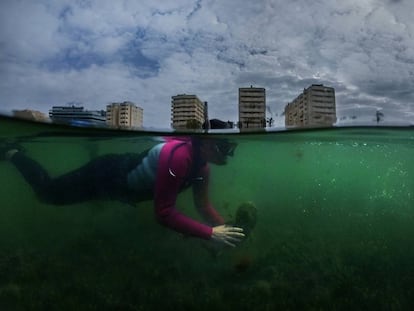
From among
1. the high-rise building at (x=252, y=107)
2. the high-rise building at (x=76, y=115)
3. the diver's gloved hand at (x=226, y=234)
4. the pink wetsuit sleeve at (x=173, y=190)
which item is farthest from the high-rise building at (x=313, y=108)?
the high-rise building at (x=76, y=115)

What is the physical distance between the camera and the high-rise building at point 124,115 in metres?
8.69

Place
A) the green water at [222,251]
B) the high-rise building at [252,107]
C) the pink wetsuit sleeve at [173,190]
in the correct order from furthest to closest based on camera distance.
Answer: the high-rise building at [252,107]
the green water at [222,251]
the pink wetsuit sleeve at [173,190]

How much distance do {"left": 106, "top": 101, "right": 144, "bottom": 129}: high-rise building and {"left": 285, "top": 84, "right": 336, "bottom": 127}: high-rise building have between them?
359 centimetres

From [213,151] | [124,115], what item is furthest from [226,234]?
[124,115]

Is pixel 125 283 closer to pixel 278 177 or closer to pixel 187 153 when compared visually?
pixel 187 153

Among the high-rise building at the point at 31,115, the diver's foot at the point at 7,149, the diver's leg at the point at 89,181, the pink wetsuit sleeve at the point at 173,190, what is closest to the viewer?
the pink wetsuit sleeve at the point at 173,190

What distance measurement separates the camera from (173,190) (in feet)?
24.2

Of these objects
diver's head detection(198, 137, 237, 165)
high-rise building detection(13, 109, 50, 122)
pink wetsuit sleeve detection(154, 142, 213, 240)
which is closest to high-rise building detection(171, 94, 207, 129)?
diver's head detection(198, 137, 237, 165)

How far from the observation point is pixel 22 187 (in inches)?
474

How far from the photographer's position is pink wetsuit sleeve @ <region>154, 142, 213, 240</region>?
7125 mm

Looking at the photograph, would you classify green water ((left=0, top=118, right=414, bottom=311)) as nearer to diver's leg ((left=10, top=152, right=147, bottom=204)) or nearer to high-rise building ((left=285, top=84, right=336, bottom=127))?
diver's leg ((left=10, top=152, right=147, bottom=204))

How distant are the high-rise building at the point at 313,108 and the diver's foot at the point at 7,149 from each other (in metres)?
7.86

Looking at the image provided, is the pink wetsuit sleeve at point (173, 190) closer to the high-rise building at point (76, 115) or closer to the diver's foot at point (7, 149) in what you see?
the high-rise building at point (76, 115)

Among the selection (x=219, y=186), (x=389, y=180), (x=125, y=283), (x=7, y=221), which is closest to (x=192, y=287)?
(x=125, y=283)
